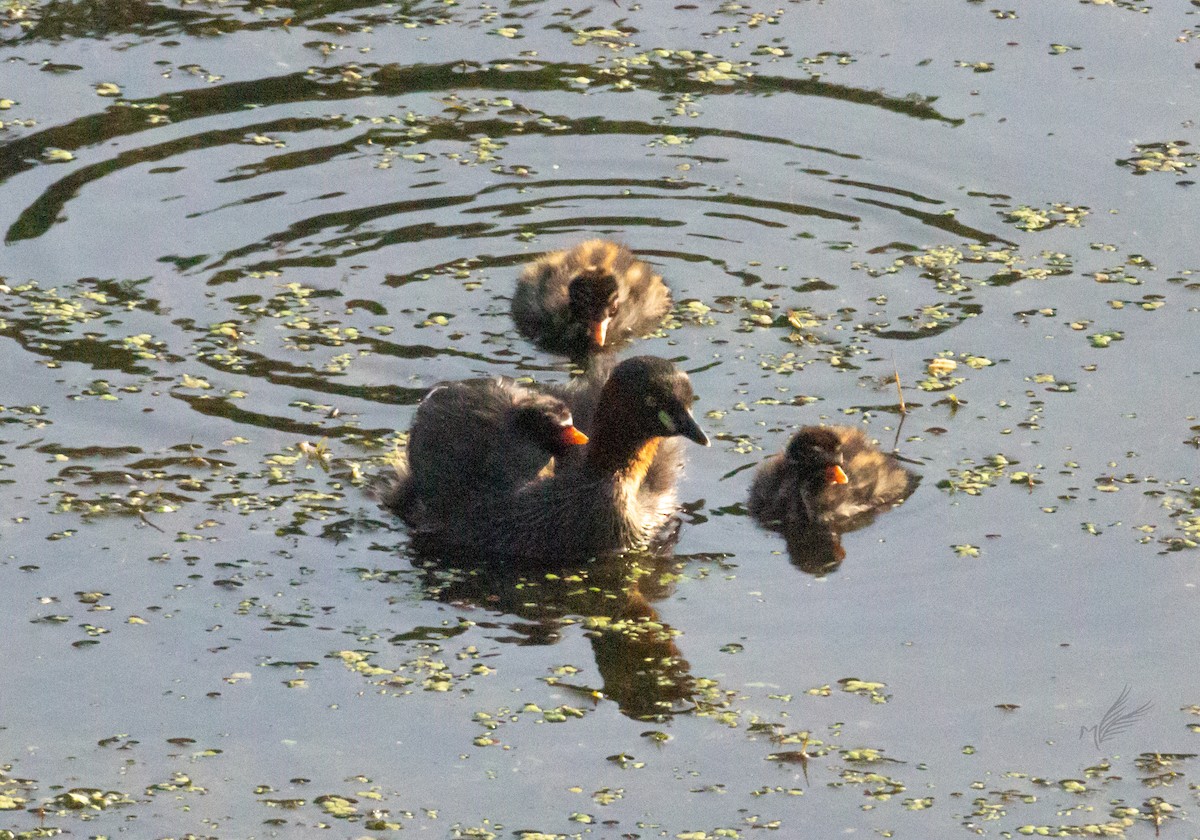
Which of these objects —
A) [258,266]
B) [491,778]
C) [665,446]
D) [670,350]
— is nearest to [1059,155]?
[670,350]

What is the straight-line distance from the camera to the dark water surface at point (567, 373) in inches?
247

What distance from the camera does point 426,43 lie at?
12.0 m

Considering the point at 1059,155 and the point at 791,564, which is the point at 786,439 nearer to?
the point at 791,564

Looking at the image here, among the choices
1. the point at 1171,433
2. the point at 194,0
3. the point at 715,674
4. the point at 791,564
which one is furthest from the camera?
the point at 194,0

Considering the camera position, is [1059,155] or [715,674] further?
[1059,155]

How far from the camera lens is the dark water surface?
6.27 metres

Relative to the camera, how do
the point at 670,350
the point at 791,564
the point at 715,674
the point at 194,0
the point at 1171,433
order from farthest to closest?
the point at 194,0 < the point at 670,350 < the point at 1171,433 < the point at 791,564 < the point at 715,674

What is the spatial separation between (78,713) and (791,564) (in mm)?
2755

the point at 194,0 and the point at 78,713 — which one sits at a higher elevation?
the point at 194,0

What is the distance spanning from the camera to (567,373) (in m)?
9.34
